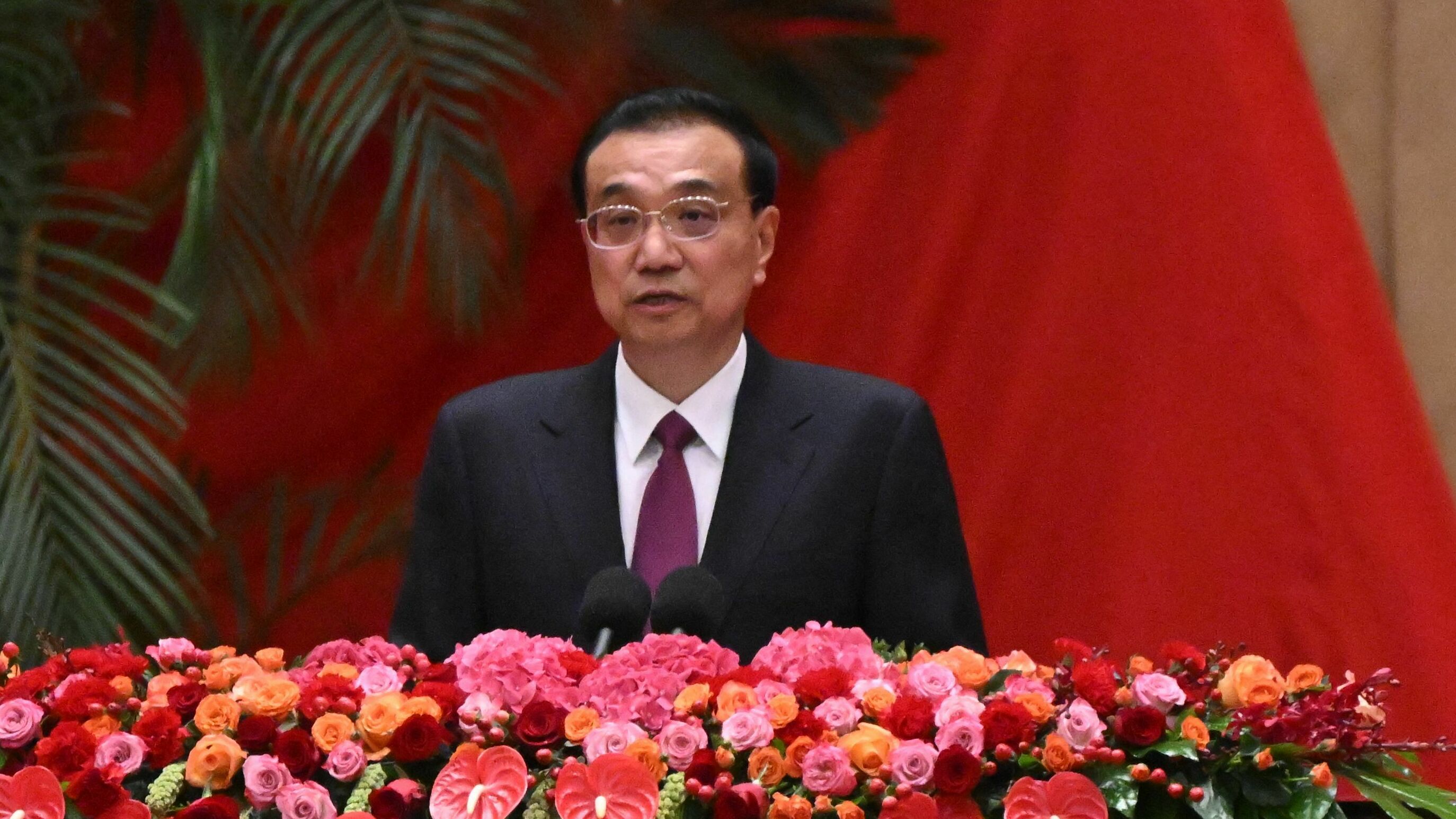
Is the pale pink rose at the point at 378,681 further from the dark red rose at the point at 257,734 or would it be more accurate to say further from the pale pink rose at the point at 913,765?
the pale pink rose at the point at 913,765

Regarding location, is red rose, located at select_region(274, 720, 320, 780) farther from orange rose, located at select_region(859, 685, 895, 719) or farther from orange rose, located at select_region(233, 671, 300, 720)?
orange rose, located at select_region(859, 685, 895, 719)

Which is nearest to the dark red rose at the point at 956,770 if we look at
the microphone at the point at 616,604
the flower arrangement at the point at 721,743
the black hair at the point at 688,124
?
the flower arrangement at the point at 721,743

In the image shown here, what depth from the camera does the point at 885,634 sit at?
5.38 feet

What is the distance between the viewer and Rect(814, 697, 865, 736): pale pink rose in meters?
1.15

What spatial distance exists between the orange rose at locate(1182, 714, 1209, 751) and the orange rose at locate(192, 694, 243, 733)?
0.68 m

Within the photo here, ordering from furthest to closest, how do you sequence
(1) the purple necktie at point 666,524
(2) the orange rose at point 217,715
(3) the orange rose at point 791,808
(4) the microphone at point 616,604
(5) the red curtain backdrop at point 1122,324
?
(5) the red curtain backdrop at point 1122,324
(1) the purple necktie at point 666,524
(4) the microphone at point 616,604
(2) the orange rose at point 217,715
(3) the orange rose at point 791,808

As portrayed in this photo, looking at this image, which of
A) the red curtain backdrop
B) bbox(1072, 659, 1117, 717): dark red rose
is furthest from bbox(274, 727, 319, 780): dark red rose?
the red curtain backdrop

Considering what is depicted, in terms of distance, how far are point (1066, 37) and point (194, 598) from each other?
5.35 feet

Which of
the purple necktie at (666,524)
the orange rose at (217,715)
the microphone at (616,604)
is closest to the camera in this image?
the orange rose at (217,715)

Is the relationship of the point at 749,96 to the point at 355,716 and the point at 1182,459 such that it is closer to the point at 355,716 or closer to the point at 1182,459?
the point at 1182,459

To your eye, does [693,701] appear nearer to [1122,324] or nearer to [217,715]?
[217,715]

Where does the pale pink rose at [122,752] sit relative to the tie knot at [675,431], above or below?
below

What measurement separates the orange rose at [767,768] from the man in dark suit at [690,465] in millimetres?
475

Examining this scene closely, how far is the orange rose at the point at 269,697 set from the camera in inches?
47.1
